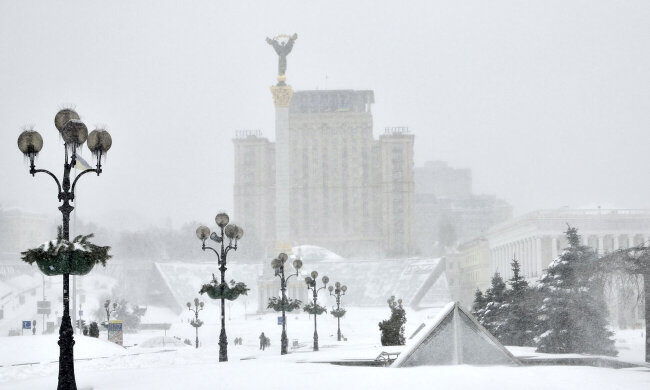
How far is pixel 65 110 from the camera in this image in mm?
16797

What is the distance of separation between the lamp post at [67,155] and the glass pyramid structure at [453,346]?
23.6ft

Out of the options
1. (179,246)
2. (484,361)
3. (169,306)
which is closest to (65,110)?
(484,361)

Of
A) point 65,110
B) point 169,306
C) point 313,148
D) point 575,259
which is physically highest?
point 313,148

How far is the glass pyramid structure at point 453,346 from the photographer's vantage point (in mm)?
19125

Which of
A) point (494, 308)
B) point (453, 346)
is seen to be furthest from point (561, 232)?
point (453, 346)

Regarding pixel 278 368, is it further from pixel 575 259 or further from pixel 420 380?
pixel 575 259

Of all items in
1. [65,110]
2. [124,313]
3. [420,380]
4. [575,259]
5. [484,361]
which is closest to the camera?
[420,380]

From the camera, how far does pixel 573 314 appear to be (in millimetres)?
32094

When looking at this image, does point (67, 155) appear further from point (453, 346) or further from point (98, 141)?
point (453, 346)

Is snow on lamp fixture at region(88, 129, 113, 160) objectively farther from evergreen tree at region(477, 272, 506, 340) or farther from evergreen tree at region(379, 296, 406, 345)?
evergreen tree at region(477, 272, 506, 340)

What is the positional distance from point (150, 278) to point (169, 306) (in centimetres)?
1002

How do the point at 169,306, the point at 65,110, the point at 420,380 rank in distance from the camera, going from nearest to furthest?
1. the point at 420,380
2. the point at 65,110
3. the point at 169,306

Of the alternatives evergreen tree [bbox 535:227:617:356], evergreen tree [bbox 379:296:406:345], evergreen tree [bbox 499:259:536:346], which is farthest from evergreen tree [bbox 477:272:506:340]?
evergreen tree [bbox 535:227:617:356]

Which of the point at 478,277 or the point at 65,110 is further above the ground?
the point at 65,110
